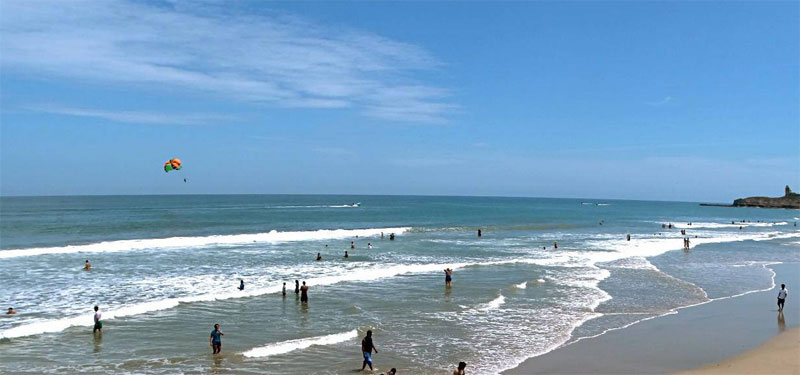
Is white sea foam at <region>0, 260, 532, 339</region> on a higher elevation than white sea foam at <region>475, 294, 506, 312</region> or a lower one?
higher

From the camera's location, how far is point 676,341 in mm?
16375

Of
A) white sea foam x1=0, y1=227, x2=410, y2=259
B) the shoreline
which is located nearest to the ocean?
white sea foam x1=0, y1=227, x2=410, y2=259

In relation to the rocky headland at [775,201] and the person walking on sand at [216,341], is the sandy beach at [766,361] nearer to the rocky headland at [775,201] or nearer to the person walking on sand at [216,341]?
the person walking on sand at [216,341]

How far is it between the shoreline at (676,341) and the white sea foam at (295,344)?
5.31 metres

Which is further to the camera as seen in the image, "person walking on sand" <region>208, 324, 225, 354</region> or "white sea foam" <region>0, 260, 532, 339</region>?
"white sea foam" <region>0, 260, 532, 339</region>

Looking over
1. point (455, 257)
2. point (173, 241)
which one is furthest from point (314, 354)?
point (173, 241)

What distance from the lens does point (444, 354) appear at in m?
15.3

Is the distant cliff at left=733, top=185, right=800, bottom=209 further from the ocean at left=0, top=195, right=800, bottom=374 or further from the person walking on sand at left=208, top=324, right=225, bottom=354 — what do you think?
the person walking on sand at left=208, top=324, right=225, bottom=354

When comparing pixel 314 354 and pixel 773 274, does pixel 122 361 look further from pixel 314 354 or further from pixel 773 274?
pixel 773 274

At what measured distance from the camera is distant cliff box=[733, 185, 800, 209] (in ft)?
531

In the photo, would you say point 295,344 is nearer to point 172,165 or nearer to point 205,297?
point 205,297

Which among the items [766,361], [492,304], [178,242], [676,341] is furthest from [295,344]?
[178,242]

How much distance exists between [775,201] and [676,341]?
181115mm

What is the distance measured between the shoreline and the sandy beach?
0.18m
